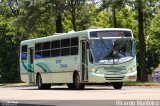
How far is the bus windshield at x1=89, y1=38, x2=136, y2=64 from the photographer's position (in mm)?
28938

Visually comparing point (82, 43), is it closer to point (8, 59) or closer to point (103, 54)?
point (103, 54)

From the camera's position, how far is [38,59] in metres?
36.2

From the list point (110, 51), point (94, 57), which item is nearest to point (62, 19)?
point (94, 57)

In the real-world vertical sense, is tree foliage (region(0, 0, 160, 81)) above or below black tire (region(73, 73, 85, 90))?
above

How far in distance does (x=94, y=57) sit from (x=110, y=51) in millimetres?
917

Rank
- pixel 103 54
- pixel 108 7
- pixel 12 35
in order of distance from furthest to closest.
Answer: pixel 12 35 < pixel 108 7 < pixel 103 54

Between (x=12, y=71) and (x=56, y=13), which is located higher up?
(x=56, y=13)

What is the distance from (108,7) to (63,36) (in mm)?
13376

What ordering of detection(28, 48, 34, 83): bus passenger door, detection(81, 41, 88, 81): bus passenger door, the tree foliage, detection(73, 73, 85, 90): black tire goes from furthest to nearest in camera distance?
the tree foliage < detection(28, 48, 34, 83): bus passenger door < detection(73, 73, 85, 90): black tire < detection(81, 41, 88, 81): bus passenger door

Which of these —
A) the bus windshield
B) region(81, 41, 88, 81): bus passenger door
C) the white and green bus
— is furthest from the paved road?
region(81, 41, 88, 81): bus passenger door

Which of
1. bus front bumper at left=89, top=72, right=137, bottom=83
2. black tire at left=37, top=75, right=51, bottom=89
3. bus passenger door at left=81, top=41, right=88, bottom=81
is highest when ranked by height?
bus passenger door at left=81, top=41, right=88, bottom=81

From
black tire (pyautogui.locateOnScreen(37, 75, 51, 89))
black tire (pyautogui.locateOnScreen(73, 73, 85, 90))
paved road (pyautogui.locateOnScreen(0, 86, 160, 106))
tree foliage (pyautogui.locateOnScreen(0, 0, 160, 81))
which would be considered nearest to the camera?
paved road (pyautogui.locateOnScreen(0, 86, 160, 106))

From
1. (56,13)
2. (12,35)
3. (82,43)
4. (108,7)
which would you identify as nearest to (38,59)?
(82,43)

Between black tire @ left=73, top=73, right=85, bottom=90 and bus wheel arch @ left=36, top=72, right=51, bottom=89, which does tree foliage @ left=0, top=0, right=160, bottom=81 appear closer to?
bus wheel arch @ left=36, top=72, right=51, bottom=89
